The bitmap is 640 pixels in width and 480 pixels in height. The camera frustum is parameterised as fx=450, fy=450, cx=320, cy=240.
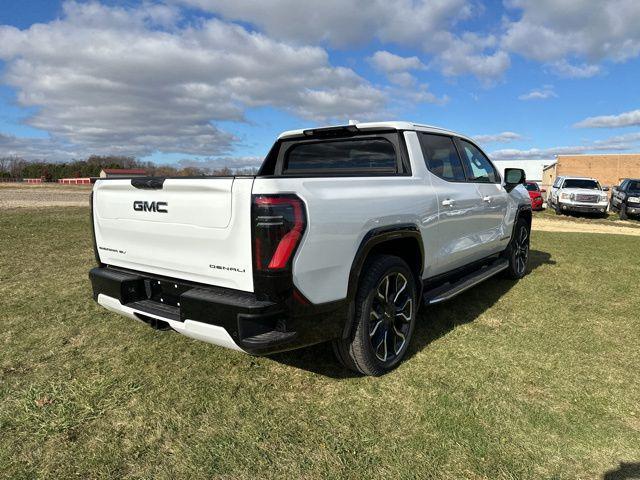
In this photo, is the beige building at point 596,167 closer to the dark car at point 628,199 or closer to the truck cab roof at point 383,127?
the dark car at point 628,199

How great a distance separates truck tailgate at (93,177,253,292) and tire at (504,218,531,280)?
175 inches

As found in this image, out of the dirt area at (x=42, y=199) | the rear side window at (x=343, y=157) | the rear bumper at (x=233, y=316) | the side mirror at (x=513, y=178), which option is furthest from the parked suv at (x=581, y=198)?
the dirt area at (x=42, y=199)

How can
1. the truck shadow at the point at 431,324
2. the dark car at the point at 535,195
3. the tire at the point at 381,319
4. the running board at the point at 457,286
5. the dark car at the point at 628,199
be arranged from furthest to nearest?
the dark car at the point at 535,195 → the dark car at the point at 628,199 → the running board at the point at 457,286 → the truck shadow at the point at 431,324 → the tire at the point at 381,319

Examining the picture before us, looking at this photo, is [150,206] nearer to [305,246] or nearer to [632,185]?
[305,246]

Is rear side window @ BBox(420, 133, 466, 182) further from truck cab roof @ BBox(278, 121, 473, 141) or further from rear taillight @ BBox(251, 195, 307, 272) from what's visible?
rear taillight @ BBox(251, 195, 307, 272)

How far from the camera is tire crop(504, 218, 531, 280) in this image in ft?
19.8

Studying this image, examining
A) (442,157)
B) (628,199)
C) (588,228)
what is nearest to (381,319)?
(442,157)

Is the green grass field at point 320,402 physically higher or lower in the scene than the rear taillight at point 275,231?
lower

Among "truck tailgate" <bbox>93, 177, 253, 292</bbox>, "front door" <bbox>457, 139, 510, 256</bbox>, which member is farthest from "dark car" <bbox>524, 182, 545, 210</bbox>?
"truck tailgate" <bbox>93, 177, 253, 292</bbox>

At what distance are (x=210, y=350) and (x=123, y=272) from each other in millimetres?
958

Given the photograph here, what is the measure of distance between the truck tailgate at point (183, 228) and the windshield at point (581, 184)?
2197 centimetres

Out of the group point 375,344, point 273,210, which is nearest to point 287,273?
point 273,210

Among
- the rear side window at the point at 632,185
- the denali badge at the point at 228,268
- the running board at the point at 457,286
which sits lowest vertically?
the running board at the point at 457,286

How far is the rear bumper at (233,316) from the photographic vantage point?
8.13 ft
